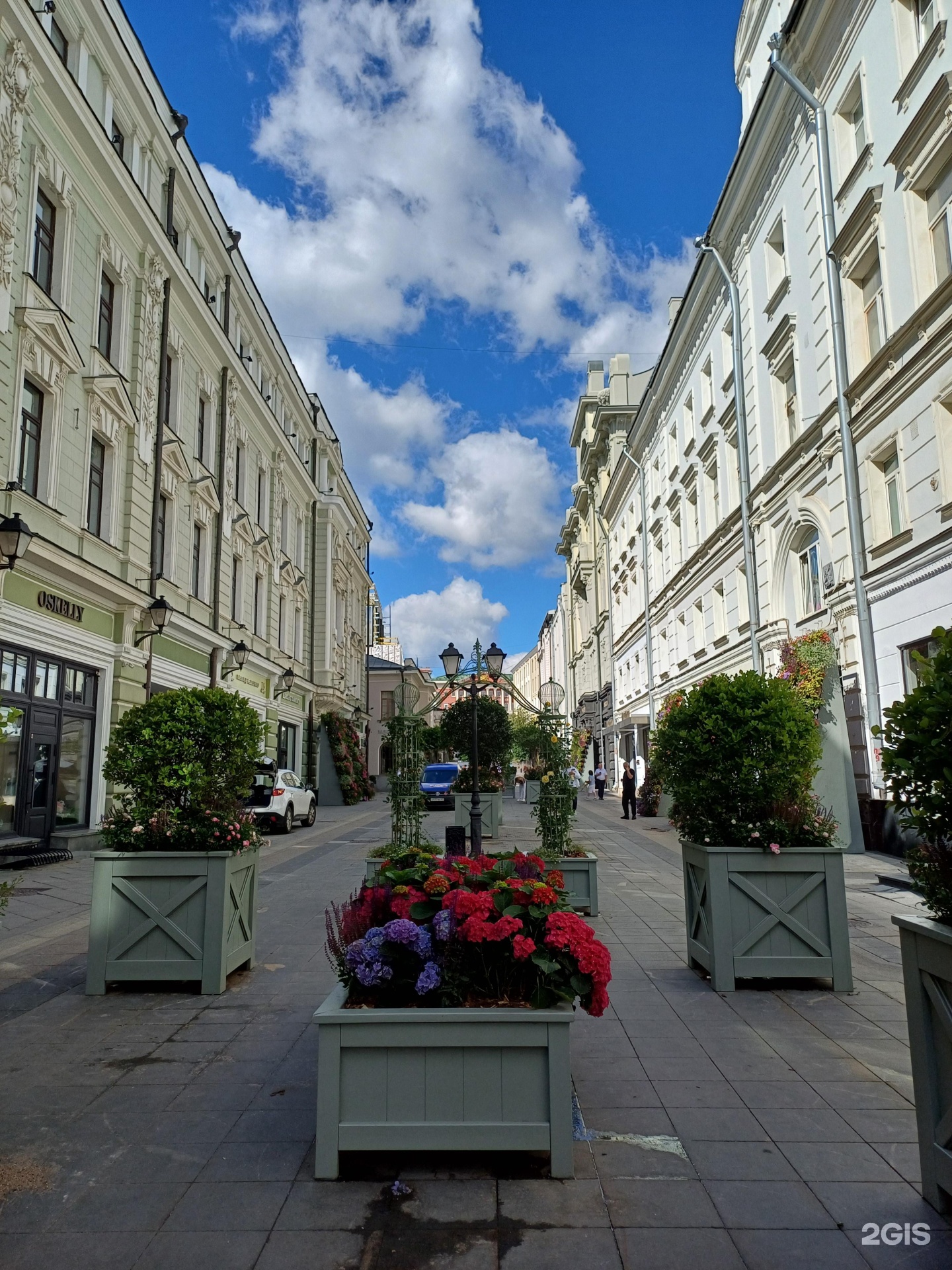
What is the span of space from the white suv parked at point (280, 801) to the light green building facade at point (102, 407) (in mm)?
3174

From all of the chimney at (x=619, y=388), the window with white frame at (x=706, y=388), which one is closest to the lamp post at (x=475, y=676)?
the window with white frame at (x=706, y=388)

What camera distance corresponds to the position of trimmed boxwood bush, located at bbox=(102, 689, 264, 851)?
6.35 metres

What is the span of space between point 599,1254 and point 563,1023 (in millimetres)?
769

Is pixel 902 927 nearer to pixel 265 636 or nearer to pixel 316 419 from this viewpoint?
pixel 265 636

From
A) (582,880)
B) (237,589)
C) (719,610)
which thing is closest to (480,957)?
(582,880)

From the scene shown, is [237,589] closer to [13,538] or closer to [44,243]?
[44,243]

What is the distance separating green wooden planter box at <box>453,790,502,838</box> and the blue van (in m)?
11.5

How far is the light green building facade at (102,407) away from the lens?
45.5 feet

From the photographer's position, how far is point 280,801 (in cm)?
2133

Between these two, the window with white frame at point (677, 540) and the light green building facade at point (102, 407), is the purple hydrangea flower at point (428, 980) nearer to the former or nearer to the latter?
the light green building facade at point (102, 407)

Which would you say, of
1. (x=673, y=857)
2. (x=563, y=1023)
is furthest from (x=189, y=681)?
(x=563, y=1023)

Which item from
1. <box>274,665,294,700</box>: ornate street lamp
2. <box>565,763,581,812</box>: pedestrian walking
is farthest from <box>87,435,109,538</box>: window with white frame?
<box>274,665,294,700</box>: ornate street lamp

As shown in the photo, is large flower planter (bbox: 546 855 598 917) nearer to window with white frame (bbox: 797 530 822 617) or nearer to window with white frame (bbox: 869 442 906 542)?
window with white frame (bbox: 869 442 906 542)

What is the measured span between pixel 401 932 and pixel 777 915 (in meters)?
3.51
